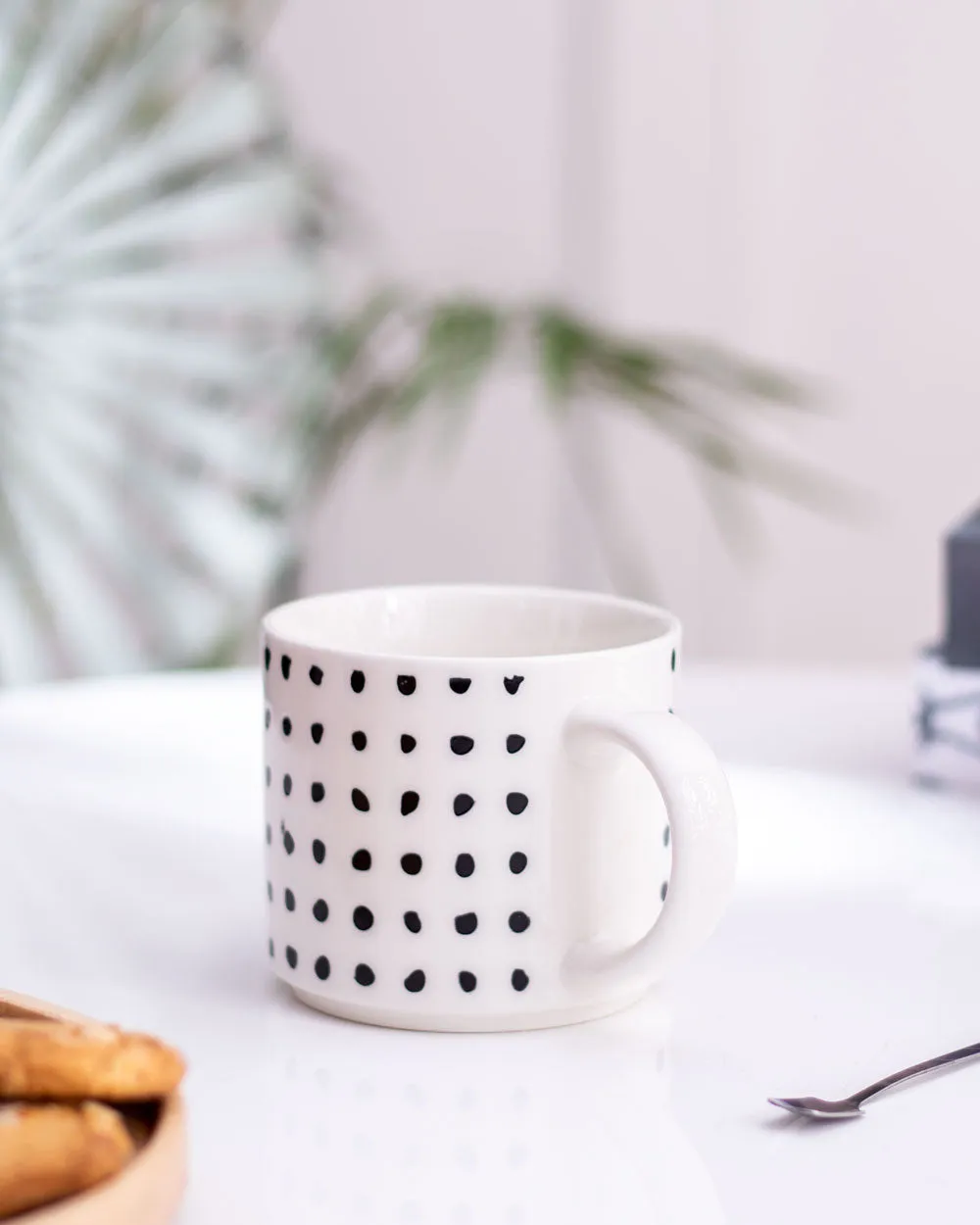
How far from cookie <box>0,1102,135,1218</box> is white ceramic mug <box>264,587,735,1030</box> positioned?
0.13 m

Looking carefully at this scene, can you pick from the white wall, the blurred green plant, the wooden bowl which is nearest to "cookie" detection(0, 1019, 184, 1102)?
the wooden bowl

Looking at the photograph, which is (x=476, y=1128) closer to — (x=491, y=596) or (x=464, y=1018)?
(x=464, y=1018)

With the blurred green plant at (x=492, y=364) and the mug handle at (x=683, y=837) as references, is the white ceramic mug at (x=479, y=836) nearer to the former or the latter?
the mug handle at (x=683, y=837)

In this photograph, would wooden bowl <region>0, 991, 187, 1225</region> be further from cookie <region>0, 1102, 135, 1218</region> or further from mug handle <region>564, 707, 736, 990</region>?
mug handle <region>564, 707, 736, 990</region>

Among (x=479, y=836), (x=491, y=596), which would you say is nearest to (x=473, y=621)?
(x=491, y=596)

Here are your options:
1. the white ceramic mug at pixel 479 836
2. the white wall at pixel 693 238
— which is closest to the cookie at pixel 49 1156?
the white ceramic mug at pixel 479 836

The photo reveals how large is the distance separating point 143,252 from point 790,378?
28.6 inches

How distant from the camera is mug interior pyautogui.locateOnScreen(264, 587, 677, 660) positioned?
0.47 meters

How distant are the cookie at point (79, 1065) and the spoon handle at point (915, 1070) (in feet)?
0.52

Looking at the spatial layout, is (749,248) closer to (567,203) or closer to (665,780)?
(567,203)

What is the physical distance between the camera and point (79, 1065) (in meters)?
0.27

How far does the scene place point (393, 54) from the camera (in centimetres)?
176

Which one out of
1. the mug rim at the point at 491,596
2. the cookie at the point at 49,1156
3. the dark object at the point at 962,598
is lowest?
the cookie at the point at 49,1156

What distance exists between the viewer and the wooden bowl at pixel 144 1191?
246 mm
